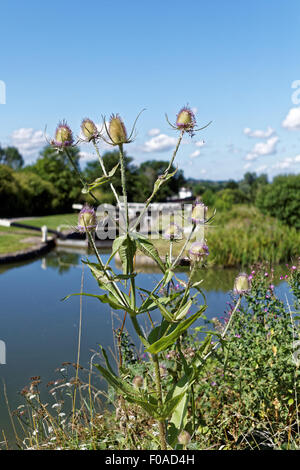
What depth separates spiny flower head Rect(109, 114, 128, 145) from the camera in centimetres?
141

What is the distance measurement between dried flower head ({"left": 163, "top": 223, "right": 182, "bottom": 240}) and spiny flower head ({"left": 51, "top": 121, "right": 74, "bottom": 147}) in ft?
1.59

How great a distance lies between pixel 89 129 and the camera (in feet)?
4.87

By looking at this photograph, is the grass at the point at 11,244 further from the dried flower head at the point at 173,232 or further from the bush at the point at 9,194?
the dried flower head at the point at 173,232

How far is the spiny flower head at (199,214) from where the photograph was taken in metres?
1.50

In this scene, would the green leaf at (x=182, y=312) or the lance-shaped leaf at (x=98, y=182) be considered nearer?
the lance-shaped leaf at (x=98, y=182)

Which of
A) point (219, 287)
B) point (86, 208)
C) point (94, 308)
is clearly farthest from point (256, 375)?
point (219, 287)

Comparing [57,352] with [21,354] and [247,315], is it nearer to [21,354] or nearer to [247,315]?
[21,354]

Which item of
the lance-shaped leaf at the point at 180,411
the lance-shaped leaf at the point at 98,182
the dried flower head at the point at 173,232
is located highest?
the lance-shaped leaf at the point at 98,182

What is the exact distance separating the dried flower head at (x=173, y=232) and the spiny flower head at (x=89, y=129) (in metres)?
0.44

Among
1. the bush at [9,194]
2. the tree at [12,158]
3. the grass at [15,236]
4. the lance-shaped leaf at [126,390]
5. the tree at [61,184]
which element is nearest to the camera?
the lance-shaped leaf at [126,390]

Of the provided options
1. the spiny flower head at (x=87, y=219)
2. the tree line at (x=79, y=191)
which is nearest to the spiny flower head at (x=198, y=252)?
the spiny flower head at (x=87, y=219)

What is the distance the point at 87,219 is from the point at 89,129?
1.05ft

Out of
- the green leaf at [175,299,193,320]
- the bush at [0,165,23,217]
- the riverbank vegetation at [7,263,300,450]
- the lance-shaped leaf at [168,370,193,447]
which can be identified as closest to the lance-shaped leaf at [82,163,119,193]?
the green leaf at [175,299,193,320]

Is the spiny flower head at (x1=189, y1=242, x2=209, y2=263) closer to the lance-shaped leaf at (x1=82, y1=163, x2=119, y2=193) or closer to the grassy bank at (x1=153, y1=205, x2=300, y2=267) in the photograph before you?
the lance-shaped leaf at (x1=82, y1=163, x2=119, y2=193)
